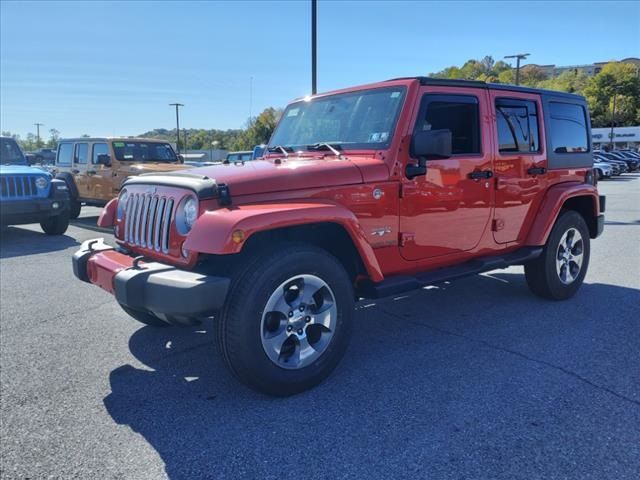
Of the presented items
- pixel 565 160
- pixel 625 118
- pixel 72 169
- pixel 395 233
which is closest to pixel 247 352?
pixel 395 233

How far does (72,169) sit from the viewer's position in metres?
11.9

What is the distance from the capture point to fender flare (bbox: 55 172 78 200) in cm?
1178

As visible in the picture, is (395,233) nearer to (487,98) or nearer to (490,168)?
(490,168)

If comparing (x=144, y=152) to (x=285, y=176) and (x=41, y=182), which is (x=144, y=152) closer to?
(x=41, y=182)

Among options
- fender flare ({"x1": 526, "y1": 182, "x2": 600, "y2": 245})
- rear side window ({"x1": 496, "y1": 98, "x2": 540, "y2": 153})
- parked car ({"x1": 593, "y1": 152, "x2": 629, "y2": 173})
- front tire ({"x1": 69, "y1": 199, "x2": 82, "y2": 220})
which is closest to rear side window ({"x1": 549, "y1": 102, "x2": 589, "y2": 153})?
rear side window ({"x1": 496, "y1": 98, "x2": 540, "y2": 153})

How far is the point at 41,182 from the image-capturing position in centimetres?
924

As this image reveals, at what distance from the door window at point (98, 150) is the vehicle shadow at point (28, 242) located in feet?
6.88

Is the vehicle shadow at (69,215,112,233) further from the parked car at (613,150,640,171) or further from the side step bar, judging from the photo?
the parked car at (613,150,640,171)

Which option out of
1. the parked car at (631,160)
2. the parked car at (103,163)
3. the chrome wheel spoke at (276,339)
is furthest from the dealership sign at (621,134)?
the chrome wheel spoke at (276,339)

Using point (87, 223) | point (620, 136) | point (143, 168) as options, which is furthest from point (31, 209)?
point (620, 136)

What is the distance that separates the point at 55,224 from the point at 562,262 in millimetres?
9053

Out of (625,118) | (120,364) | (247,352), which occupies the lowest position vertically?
(120,364)

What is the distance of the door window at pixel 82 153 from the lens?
11.6m

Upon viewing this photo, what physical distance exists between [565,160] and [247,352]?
3.89m
